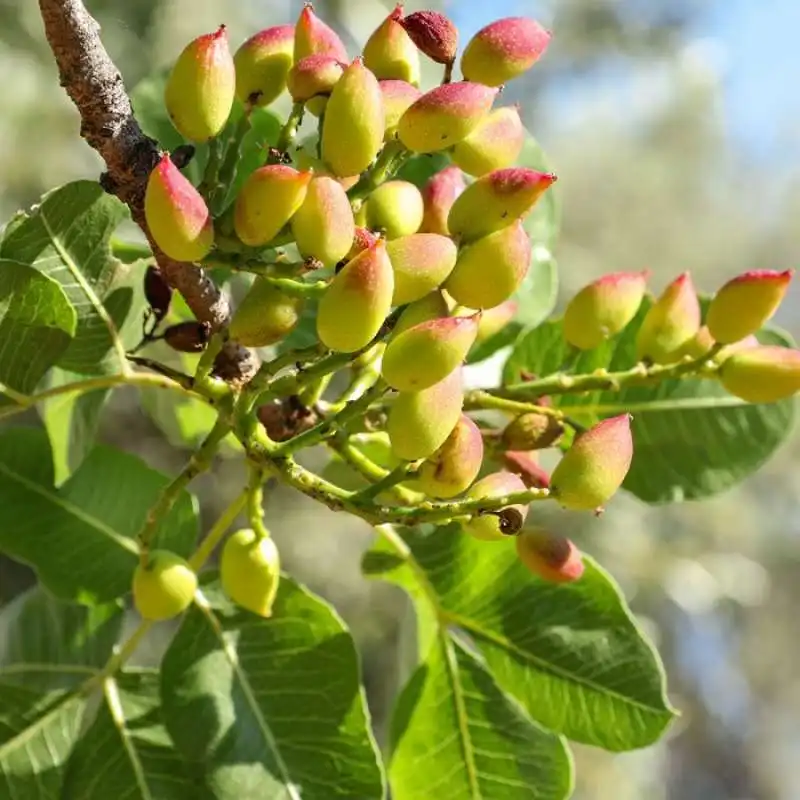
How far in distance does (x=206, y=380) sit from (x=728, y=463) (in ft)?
1.48

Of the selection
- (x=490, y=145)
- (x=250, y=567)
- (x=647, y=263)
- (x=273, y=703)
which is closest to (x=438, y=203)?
(x=490, y=145)

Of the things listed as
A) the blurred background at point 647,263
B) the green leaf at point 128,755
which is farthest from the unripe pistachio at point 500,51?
the blurred background at point 647,263

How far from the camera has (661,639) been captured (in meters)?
4.88

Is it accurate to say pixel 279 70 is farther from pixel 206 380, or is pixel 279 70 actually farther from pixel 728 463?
pixel 728 463

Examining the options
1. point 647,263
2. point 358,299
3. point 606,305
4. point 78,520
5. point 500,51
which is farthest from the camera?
point 647,263

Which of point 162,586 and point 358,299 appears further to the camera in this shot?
point 162,586

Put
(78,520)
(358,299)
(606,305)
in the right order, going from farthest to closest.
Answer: (78,520)
(606,305)
(358,299)

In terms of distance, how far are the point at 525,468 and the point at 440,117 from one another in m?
0.23

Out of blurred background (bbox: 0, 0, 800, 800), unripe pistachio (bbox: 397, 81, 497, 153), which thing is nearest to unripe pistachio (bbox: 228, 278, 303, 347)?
unripe pistachio (bbox: 397, 81, 497, 153)

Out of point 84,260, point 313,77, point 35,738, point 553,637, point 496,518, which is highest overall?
point 313,77

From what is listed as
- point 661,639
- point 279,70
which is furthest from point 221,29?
point 661,639

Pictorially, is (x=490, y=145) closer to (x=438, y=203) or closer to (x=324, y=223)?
(x=438, y=203)

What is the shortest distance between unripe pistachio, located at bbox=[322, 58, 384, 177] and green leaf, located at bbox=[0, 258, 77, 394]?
0.62 feet

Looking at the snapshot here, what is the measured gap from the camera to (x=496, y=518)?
21.7 inches
